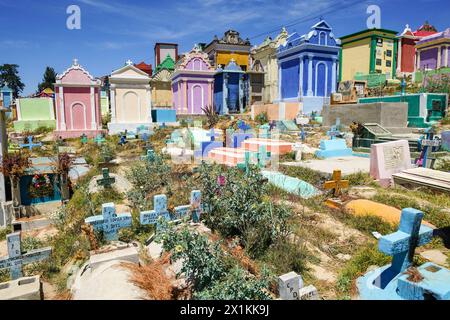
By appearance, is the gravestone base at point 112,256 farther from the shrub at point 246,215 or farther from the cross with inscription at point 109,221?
the shrub at point 246,215

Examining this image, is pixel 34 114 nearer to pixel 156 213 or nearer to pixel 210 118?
pixel 210 118

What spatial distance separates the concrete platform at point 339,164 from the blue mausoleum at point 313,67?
33.7ft

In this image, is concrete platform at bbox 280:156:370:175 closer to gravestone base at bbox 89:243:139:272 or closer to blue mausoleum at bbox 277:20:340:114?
gravestone base at bbox 89:243:139:272

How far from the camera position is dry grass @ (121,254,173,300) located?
3.05m

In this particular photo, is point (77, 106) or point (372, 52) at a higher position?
point (372, 52)

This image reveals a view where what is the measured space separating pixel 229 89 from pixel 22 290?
24.5m

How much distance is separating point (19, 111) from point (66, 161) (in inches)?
760

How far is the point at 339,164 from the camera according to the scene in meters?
10.7

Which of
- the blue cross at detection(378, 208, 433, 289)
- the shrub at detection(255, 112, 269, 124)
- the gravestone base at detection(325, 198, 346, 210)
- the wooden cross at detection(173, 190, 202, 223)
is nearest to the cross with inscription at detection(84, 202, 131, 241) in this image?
the wooden cross at detection(173, 190, 202, 223)

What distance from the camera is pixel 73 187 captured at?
9438 millimetres

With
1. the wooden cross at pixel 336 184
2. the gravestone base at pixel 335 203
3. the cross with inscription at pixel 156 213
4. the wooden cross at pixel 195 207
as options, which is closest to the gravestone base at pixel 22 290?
the cross with inscription at pixel 156 213

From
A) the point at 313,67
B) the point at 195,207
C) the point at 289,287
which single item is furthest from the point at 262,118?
the point at 289,287

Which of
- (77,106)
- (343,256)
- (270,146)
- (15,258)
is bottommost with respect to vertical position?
(343,256)

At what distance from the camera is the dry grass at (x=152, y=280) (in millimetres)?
3049
